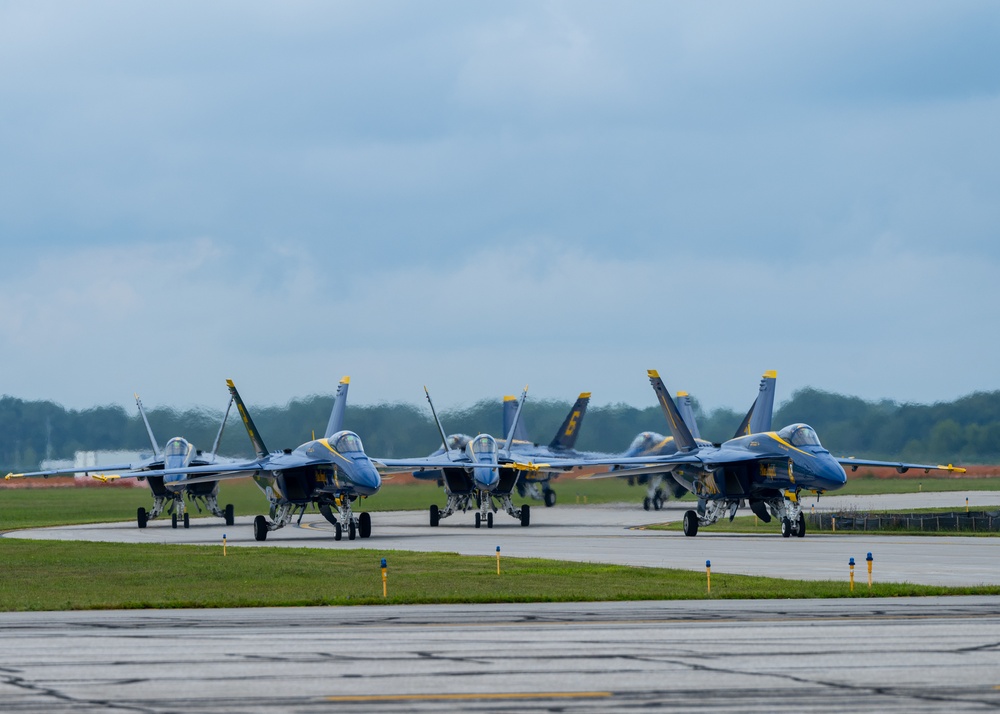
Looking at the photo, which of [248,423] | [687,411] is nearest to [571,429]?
[687,411]

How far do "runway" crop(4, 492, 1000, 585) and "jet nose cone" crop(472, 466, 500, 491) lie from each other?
178cm

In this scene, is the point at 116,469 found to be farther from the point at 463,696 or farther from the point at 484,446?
the point at 463,696

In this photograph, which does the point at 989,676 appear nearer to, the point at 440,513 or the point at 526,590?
the point at 526,590

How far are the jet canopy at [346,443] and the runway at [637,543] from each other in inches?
115

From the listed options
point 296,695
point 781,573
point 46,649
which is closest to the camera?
point 296,695

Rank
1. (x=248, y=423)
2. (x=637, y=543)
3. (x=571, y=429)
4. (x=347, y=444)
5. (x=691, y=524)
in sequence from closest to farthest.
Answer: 1. (x=637, y=543)
2. (x=347, y=444)
3. (x=691, y=524)
4. (x=248, y=423)
5. (x=571, y=429)

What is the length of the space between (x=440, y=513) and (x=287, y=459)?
10.3m

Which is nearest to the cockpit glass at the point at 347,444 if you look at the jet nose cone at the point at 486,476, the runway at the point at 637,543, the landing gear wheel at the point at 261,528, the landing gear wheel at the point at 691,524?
the runway at the point at 637,543

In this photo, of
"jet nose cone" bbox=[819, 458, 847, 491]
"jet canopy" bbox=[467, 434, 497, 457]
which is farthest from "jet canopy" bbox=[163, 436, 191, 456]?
"jet nose cone" bbox=[819, 458, 847, 491]

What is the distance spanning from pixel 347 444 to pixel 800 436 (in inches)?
566

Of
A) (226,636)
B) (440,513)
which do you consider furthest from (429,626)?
(440,513)

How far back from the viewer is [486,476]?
4888 cm

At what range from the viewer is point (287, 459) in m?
43.9

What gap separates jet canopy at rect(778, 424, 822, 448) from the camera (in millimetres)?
41812
